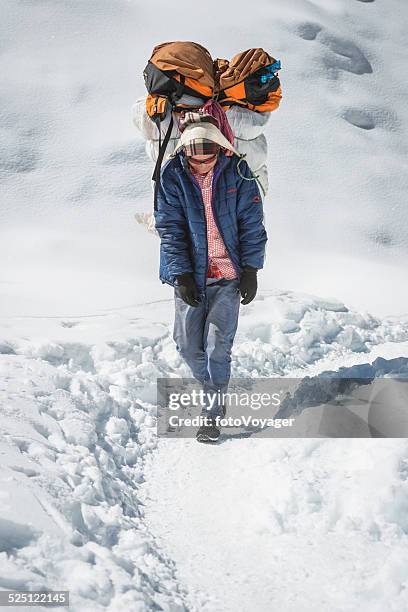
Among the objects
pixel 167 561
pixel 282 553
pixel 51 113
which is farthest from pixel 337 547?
pixel 51 113

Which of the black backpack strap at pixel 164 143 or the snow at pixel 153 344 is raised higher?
the black backpack strap at pixel 164 143

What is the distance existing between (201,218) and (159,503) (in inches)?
57.2

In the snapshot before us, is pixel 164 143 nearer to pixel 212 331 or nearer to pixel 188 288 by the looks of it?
pixel 188 288

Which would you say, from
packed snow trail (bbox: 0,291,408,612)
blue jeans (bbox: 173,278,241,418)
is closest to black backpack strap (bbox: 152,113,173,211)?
blue jeans (bbox: 173,278,241,418)

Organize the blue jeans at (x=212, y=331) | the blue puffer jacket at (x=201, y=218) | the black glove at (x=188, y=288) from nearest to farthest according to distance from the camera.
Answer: the blue puffer jacket at (x=201, y=218) → the black glove at (x=188, y=288) → the blue jeans at (x=212, y=331)

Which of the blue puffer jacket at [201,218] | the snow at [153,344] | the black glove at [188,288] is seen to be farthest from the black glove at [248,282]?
the snow at [153,344]

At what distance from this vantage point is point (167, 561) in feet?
7.58

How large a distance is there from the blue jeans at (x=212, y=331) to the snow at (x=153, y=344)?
0.29 m

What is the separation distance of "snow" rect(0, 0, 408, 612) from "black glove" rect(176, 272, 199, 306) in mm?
753

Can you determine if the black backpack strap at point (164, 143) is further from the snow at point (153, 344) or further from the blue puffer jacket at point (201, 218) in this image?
the snow at point (153, 344)

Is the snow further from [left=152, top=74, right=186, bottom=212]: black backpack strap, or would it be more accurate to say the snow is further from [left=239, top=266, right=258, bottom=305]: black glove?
[left=152, top=74, right=186, bottom=212]: black backpack strap

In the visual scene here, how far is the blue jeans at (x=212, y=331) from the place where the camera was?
353 centimetres

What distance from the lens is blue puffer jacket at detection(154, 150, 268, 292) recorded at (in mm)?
3316

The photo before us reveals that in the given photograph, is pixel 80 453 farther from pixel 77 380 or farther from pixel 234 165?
pixel 234 165
